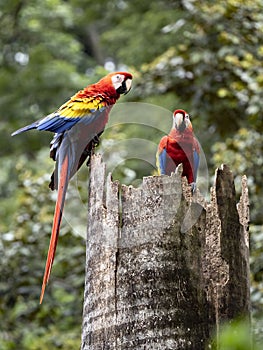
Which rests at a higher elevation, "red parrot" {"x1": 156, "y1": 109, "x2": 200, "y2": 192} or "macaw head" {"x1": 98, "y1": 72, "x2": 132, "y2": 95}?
"macaw head" {"x1": 98, "y1": 72, "x2": 132, "y2": 95}

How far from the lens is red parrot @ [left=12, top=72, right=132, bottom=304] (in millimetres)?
2793

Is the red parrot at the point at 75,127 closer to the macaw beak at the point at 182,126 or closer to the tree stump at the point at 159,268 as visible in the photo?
the macaw beak at the point at 182,126

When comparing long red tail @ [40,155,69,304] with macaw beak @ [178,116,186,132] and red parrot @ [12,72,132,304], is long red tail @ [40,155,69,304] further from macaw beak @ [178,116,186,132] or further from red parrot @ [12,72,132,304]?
macaw beak @ [178,116,186,132]

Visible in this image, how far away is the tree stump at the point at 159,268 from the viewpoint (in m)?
2.07

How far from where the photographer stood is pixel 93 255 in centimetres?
222

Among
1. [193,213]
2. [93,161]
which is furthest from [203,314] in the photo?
[93,161]

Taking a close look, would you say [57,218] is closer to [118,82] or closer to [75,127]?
[75,127]

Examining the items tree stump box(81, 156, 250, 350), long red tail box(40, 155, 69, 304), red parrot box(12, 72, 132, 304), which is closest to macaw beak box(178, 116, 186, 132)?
red parrot box(12, 72, 132, 304)

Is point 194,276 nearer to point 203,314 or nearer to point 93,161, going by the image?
point 203,314

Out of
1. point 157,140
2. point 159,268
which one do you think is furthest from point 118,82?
point 157,140

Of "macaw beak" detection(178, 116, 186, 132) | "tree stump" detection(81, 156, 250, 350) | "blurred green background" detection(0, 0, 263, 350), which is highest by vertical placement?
"blurred green background" detection(0, 0, 263, 350)

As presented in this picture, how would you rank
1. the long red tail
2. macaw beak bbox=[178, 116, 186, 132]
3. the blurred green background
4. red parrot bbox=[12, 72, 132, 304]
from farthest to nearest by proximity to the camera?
the blurred green background < macaw beak bbox=[178, 116, 186, 132] < red parrot bbox=[12, 72, 132, 304] < the long red tail

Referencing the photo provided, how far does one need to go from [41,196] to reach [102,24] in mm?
4883

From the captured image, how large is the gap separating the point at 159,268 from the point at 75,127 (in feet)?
3.03
